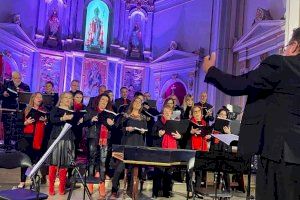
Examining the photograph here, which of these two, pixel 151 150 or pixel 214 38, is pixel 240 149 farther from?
pixel 214 38

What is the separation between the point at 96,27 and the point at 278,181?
15.0 meters

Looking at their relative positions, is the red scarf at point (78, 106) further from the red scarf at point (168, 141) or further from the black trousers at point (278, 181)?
the black trousers at point (278, 181)

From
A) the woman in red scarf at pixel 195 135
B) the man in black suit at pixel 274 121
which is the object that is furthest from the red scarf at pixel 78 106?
the man in black suit at pixel 274 121

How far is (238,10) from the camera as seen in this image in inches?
549

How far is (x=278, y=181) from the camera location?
2.35m

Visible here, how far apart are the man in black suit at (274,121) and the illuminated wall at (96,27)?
14.3 metres

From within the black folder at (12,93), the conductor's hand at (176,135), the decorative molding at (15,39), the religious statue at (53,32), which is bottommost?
the conductor's hand at (176,135)

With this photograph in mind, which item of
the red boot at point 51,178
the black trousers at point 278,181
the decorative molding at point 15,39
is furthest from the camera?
the decorative molding at point 15,39

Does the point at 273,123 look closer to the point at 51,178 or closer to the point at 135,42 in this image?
the point at 51,178

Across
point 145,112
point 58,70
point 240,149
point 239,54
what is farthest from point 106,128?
point 58,70

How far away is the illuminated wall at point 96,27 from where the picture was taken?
1648 cm

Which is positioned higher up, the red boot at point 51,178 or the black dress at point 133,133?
the black dress at point 133,133

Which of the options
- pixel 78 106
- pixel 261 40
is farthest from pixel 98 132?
pixel 261 40

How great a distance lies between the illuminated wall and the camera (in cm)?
1648
